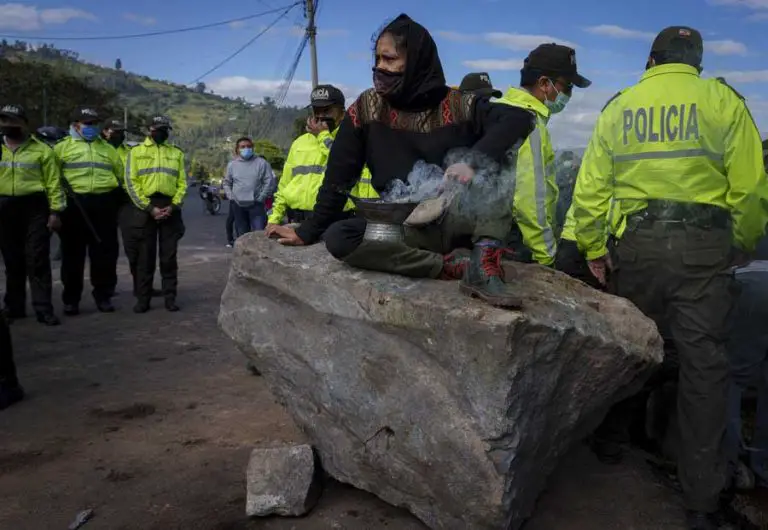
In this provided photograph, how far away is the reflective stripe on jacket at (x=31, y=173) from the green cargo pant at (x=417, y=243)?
4.82 meters

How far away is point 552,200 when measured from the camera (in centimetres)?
389

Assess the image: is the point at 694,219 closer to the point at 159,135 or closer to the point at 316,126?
the point at 316,126

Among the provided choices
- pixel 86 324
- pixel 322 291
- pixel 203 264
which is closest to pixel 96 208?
pixel 86 324

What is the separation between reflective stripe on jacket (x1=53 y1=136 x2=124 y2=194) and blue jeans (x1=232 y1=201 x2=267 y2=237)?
95.9 inches

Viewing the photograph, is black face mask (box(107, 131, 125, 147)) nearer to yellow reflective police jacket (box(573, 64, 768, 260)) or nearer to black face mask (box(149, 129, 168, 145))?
black face mask (box(149, 129, 168, 145))

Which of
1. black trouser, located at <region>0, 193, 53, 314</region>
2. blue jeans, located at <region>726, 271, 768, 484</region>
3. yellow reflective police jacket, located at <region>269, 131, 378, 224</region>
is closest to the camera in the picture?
blue jeans, located at <region>726, 271, 768, 484</region>

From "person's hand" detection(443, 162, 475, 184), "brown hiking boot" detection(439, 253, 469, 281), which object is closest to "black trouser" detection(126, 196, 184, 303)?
"brown hiking boot" detection(439, 253, 469, 281)

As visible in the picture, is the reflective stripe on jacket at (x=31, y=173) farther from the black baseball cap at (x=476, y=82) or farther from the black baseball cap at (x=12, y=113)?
the black baseball cap at (x=476, y=82)

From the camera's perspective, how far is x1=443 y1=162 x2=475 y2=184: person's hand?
9.11 feet

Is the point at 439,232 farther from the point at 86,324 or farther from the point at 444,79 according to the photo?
the point at 86,324

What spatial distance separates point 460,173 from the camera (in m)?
2.78

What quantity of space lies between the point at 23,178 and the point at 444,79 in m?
5.10

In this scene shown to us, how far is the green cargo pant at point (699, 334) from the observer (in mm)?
3018

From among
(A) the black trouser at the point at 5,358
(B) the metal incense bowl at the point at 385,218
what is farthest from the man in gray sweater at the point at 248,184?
(B) the metal incense bowl at the point at 385,218
